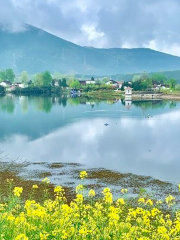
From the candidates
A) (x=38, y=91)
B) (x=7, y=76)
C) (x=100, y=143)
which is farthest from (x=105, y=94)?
(x=100, y=143)

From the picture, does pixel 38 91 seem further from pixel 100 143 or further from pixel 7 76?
pixel 100 143

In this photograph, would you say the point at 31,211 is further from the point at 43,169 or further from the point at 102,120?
the point at 102,120

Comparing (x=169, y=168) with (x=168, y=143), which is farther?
(x=168, y=143)

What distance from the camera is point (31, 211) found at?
249 inches

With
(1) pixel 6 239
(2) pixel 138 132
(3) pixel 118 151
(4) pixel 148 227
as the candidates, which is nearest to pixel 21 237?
(1) pixel 6 239

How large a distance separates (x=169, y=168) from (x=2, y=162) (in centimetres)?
1217

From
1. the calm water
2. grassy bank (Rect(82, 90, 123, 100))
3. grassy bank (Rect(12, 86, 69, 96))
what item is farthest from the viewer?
grassy bank (Rect(12, 86, 69, 96))

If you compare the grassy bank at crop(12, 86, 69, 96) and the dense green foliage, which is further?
the dense green foliage

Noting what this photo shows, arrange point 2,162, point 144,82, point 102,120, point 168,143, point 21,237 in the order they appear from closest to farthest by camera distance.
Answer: point 21,237
point 2,162
point 168,143
point 102,120
point 144,82

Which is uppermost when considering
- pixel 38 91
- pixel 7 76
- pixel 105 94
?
pixel 7 76

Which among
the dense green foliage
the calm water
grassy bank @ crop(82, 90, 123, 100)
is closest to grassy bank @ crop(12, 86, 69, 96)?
grassy bank @ crop(82, 90, 123, 100)

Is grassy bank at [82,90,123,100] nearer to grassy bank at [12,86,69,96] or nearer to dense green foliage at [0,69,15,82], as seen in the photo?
grassy bank at [12,86,69,96]

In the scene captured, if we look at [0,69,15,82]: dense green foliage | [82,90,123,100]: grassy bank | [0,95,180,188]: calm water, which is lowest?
[0,95,180,188]: calm water

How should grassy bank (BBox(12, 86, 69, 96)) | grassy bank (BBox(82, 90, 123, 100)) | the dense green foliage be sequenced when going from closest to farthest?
grassy bank (BBox(82, 90, 123, 100)), grassy bank (BBox(12, 86, 69, 96)), the dense green foliage
